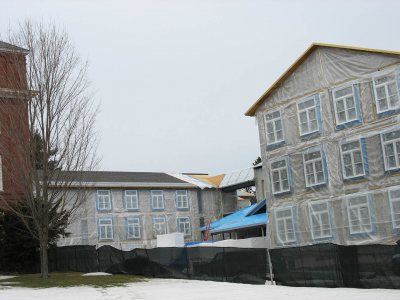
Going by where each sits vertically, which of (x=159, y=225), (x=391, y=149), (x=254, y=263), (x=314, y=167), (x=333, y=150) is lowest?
(x=254, y=263)

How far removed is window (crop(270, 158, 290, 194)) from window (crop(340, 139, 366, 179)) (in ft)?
12.8

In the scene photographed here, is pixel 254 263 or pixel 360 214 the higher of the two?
pixel 360 214

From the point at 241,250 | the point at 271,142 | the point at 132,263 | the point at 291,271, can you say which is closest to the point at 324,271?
the point at 291,271

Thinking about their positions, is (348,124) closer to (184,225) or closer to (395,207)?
(395,207)

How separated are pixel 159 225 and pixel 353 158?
2442 cm

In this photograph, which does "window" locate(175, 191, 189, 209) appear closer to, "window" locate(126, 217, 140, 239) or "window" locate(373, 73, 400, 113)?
"window" locate(126, 217, 140, 239)

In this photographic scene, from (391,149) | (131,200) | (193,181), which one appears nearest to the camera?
(391,149)

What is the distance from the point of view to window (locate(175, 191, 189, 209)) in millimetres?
52000

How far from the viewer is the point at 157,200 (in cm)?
5112

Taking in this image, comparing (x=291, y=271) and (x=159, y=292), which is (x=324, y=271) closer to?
(x=291, y=271)

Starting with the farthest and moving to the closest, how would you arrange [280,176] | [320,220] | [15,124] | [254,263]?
[280,176]
[320,220]
[15,124]
[254,263]

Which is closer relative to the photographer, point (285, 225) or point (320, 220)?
point (320, 220)

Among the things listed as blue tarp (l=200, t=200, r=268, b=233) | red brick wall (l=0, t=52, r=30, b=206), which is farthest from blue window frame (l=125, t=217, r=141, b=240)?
red brick wall (l=0, t=52, r=30, b=206)

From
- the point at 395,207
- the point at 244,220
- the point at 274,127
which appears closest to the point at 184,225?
the point at 244,220
